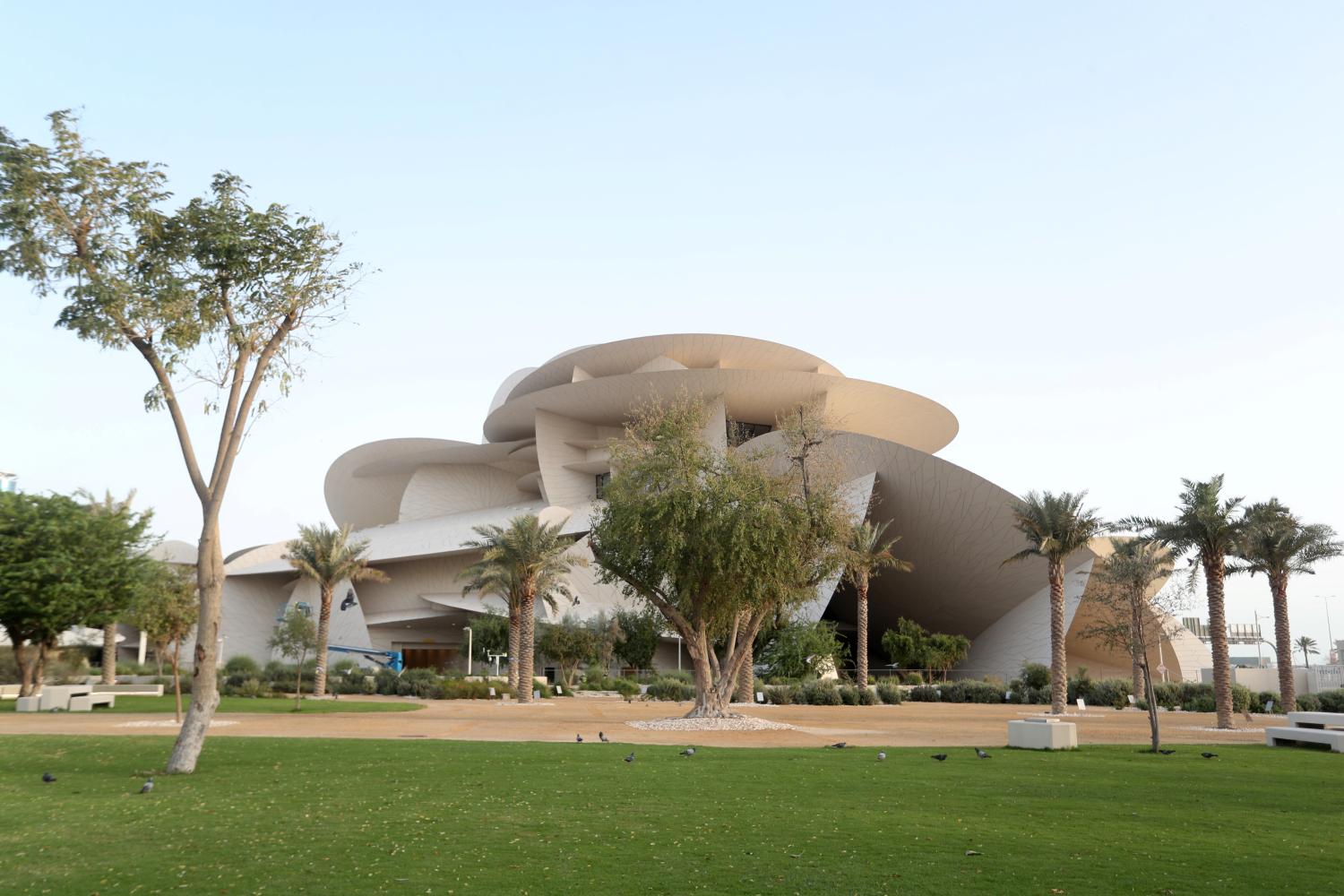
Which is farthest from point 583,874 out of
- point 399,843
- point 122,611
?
point 122,611

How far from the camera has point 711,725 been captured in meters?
21.9

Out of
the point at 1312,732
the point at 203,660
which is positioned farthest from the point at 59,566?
the point at 1312,732

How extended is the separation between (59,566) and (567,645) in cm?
2665

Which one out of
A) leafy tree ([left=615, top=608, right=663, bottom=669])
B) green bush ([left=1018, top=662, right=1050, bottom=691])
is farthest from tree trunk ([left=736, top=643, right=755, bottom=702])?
leafy tree ([left=615, top=608, right=663, bottom=669])

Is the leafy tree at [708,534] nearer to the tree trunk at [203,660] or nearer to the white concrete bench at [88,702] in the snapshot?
the tree trunk at [203,660]

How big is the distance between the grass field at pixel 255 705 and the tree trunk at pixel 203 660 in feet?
47.4

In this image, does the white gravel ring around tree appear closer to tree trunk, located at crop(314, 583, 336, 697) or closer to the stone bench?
the stone bench

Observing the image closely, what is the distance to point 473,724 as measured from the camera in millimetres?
22547

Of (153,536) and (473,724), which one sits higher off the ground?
(153,536)

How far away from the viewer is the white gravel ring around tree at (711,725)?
847 inches

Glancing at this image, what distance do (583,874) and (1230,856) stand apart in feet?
16.1

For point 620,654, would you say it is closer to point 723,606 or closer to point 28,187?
point 723,606

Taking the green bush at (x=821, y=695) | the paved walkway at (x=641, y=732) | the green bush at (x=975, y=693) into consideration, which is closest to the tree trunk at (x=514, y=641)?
the paved walkway at (x=641, y=732)

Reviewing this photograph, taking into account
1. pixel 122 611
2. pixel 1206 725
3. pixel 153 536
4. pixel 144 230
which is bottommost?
pixel 1206 725
